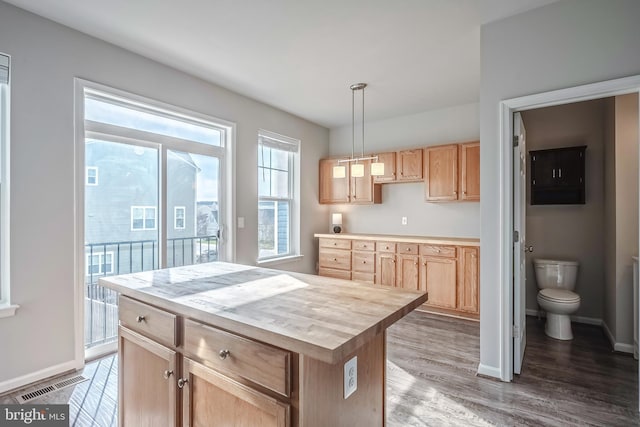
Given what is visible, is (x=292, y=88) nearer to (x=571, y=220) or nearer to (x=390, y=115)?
(x=390, y=115)

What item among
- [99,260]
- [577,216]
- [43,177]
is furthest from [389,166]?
[43,177]

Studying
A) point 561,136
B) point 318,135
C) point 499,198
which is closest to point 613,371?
point 499,198

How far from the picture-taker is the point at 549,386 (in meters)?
2.38

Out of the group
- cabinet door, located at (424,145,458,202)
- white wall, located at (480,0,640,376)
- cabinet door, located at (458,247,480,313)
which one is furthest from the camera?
cabinet door, located at (424,145,458,202)

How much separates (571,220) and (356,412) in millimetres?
3839

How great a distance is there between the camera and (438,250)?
4.09m

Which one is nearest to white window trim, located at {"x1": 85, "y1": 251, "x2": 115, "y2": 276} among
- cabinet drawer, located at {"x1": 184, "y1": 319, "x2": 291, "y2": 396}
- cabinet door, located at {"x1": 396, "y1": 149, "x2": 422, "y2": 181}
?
cabinet drawer, located at {"x1": 184, "y1": 319, "x2": 291, "y2": 396}

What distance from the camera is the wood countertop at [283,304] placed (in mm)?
998

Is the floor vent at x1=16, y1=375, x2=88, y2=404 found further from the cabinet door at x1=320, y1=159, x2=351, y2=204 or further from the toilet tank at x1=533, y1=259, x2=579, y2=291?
the toilet tank at x1=533, y1=259, x2=579, y2=291

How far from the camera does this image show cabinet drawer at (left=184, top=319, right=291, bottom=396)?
103 centimetres

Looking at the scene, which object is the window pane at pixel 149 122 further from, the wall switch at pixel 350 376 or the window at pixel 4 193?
the wall switch at pixel 350 376

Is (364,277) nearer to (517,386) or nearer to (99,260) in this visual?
(517,386)

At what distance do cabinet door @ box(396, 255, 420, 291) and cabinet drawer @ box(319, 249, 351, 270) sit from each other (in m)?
0.80

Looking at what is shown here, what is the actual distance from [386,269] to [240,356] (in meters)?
3.60
